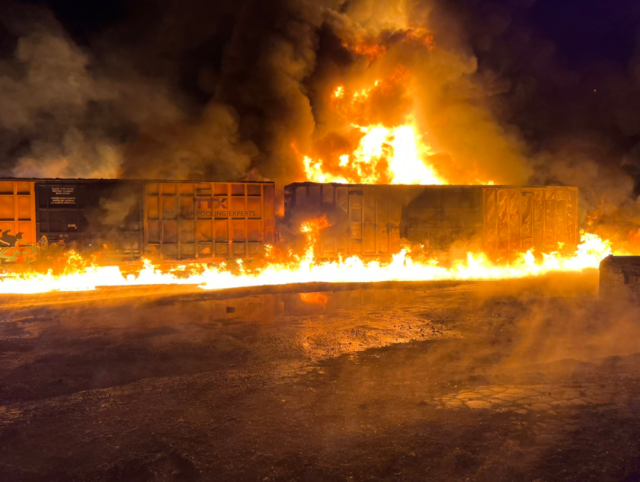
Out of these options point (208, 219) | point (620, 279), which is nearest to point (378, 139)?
point (208, 219)

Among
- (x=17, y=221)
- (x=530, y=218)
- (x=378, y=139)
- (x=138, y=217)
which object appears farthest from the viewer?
(x=378, y=139)

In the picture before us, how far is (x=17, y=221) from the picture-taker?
1291 centimetres

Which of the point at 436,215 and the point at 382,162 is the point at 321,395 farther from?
the point at 382,162

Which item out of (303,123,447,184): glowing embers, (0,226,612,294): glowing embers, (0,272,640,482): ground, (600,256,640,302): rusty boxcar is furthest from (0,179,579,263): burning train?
(600,256,640,302): rusty boxcar

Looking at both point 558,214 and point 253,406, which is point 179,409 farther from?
point 558,214

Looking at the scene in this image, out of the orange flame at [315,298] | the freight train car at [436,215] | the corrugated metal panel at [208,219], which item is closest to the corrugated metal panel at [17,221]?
the corrugated metal panel at [208,219]

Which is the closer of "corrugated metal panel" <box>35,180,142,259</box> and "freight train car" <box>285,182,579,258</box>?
"corrugated metal panel" <box>35,180,142,259</box>

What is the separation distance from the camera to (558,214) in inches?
671

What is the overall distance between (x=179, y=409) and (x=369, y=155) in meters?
18.0

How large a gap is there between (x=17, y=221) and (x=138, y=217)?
10.7ft

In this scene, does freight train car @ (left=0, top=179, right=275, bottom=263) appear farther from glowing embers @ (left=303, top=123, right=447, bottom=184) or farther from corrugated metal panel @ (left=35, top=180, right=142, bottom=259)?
glowing embers @ (left=303, top=123, right=447, bottom=184)

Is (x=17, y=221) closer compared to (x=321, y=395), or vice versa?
(x=321, y=395)

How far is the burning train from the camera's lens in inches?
519

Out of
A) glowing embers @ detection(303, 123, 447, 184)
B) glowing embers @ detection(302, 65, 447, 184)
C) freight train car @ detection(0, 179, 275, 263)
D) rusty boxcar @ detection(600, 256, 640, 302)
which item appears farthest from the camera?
glowing embers @ detection(302, 65, 447, 184)
